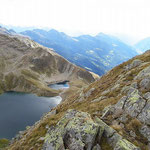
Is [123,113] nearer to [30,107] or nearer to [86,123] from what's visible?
[86,123]

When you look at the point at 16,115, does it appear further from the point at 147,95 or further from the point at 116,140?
the point at 116,140

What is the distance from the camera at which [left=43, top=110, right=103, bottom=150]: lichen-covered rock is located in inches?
722

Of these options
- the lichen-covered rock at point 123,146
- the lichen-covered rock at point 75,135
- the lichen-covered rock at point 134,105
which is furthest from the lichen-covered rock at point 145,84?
the lichen-covered rock at point 123,146

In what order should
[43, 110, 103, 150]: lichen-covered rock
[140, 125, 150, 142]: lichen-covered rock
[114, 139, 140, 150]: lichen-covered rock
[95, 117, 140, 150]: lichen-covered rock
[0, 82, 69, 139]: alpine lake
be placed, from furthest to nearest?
[0, 82, 69, 139]: alpine lake
[140, 125, 150, 142]: lichen-covered rock
[43, 110, 103, 150]: lichen-covered rock
[95, 117, 140, 150]: lichen-covered rock
[114, 139, 140, 150]: lichen-covered rock

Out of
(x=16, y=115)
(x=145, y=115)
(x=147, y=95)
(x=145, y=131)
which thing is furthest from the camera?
(x=16, y=115)

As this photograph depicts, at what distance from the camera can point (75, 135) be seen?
19.3 m

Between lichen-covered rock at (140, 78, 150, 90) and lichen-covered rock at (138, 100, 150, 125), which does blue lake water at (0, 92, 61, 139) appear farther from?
lichen-covered rock at (138, 100, 150, 125)

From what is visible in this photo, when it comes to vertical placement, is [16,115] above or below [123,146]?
below

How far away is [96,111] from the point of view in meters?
29.0

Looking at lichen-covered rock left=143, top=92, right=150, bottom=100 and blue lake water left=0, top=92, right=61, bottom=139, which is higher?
lichen-covered rock left=143, top=92, right=150, bottom=100

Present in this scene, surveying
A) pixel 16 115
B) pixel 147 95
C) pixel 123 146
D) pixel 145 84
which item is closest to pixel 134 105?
pixel 147 95

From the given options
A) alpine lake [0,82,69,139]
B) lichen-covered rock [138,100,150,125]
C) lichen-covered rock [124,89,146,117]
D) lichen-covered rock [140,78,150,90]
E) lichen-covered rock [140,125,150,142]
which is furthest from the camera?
alpine lake [0,82,69,139]

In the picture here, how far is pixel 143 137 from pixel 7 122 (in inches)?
5277

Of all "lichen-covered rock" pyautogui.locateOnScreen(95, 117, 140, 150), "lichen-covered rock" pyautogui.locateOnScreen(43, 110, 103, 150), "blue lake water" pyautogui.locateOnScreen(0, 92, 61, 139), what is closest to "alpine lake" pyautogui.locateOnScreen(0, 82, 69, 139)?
"blue lake water" pyautogui.locateOnScreen(0, 92, 61, 139)
